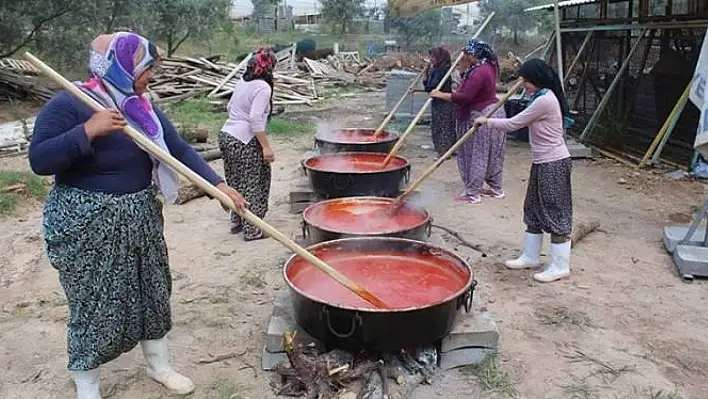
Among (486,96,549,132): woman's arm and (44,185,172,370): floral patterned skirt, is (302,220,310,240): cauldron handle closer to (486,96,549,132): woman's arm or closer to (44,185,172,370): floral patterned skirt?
(44,185,172,370): floral patterned skirt

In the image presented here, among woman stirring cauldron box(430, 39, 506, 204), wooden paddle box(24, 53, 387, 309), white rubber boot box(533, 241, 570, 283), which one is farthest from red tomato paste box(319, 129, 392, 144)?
wooden paddle box(24, 53, 387, 309)

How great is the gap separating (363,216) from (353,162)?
145 cm

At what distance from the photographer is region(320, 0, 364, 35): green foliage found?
95.0 ft

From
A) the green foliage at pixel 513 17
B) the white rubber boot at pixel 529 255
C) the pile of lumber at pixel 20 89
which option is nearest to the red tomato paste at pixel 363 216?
the white rubber boot at pixel 529 255

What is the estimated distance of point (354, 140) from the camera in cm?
650

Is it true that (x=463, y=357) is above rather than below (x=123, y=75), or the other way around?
below

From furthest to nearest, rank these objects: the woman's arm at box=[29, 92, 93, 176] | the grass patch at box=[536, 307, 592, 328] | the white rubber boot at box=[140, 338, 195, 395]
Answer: the grass patch at box=[536, 307, 592, 328] < the white rubber boot at box=[140, 338, 195, 395] < the woman's arm at box=[29, 92, 93, 176]

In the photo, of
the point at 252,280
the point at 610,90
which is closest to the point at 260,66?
the point at 252,280

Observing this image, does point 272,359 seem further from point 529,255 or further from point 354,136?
point 354,136

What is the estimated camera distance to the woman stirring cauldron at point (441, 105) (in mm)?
7621

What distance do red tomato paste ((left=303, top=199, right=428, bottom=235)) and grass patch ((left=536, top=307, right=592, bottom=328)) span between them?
3.03ft

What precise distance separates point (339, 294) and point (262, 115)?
203 cm

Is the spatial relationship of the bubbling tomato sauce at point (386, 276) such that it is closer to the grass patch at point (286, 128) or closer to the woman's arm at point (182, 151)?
the woman's arm at point (182, 151)

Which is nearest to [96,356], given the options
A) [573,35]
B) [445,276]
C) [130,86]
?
[130,86]
